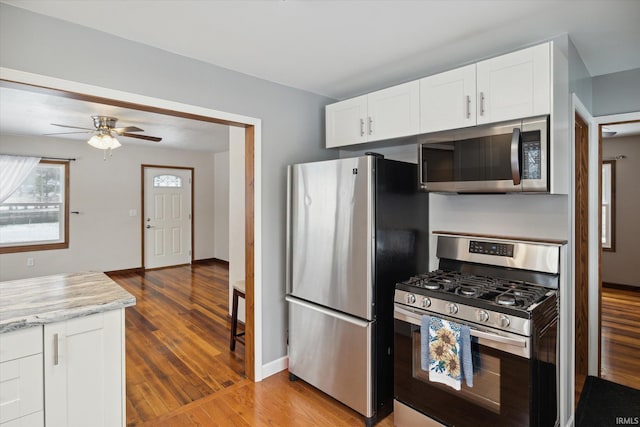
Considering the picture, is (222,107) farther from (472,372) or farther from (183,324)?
(183,324)

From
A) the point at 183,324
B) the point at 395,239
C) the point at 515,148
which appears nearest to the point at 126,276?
the point at 183,324

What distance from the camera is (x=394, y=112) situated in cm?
251

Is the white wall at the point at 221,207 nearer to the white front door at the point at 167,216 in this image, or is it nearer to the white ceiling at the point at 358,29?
the white front door at the point at 167,216

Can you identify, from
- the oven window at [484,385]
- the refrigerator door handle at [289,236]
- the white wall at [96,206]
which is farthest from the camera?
the white wall at [96,206]

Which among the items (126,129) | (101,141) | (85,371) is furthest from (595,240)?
(101,141)

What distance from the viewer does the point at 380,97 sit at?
2598 millimetres

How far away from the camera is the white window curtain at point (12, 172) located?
528cm

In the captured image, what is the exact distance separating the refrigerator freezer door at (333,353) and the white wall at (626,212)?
5.33 m

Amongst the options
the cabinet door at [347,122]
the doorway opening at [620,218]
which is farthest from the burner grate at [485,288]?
the doorway opening at [620,218]

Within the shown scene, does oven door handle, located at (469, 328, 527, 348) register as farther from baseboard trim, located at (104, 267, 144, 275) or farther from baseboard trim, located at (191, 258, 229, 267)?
baseboard trim, located at (104, 267, 144, 275)

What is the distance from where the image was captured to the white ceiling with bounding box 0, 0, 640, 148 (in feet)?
5.84

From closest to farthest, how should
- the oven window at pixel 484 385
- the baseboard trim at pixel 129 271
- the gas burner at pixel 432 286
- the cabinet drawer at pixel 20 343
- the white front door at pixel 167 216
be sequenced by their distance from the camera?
the cabinet drawer at pixel 20 343 → the oven window at pixel 484 385 → the gas burner at pixel 432 286 → the baseboard trim at pixel 129 271 → the white front door at pixel 167 216

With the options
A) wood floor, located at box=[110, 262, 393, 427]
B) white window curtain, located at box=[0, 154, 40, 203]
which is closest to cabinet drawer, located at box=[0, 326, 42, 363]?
wood floor, located at box=[110, 262, 393, 427]

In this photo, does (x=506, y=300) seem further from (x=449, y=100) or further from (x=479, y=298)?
(x=449, y=100)
